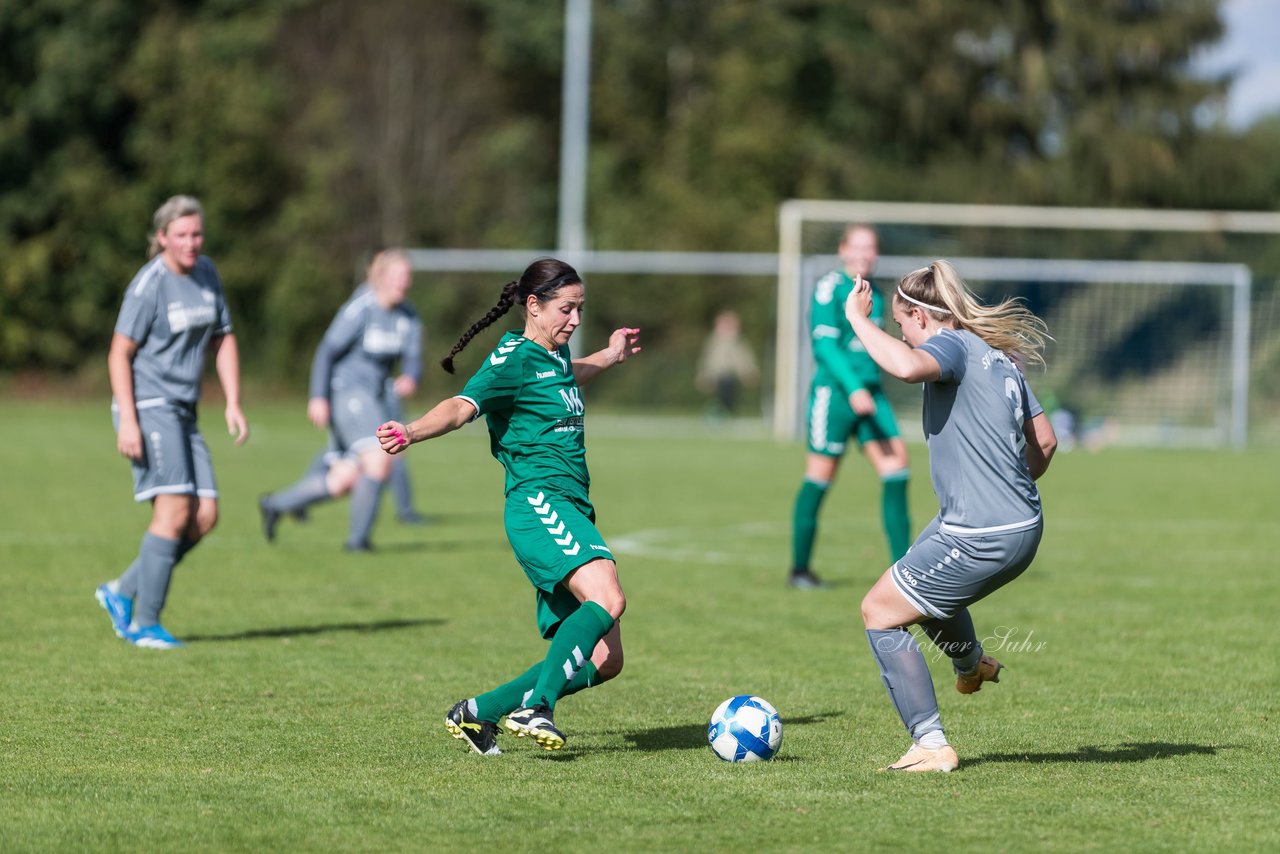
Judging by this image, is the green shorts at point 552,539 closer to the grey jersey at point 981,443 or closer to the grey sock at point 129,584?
the grey jersey at point 981,443

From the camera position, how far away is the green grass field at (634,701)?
5047 millimetres

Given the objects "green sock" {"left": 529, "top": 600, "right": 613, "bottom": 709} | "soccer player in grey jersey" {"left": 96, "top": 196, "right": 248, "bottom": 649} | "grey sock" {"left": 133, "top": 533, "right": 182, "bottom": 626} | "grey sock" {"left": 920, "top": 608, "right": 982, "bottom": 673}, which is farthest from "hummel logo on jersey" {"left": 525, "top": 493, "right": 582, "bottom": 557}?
"grey sock" {"left": 133, "top": 533, "right": 182, "bottom": 626}

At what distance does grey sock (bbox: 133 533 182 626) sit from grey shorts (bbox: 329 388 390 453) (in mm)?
4114

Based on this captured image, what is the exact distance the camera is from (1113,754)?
6062mm

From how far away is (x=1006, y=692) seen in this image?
7305 mm

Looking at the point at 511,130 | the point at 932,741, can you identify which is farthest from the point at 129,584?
the point at 511,130

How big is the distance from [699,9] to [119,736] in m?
40.5

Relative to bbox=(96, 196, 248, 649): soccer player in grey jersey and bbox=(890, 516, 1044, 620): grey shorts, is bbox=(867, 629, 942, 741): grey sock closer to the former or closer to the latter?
bbox=(890, 516, 1044, 620): grey shorts

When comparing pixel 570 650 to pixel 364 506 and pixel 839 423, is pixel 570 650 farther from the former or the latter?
pixel 364 506

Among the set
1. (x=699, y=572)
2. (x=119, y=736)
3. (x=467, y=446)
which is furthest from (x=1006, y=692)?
(x=467, y=446)

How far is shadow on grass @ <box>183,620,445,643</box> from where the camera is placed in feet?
28.3

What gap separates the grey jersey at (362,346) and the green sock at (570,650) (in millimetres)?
6934

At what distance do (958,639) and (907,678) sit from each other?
417mm

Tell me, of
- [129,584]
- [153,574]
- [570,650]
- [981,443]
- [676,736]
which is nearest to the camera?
[981,443]
